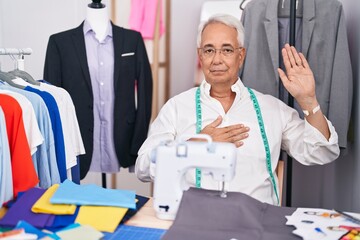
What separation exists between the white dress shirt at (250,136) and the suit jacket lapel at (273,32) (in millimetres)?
582

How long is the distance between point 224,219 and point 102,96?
1653 mm

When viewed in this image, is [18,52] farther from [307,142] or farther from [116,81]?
[307,142]

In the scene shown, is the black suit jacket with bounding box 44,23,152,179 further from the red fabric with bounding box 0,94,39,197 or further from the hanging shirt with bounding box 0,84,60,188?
the red fabric with bounding box 0,94,39,197

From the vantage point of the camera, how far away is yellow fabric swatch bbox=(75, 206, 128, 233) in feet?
4.54

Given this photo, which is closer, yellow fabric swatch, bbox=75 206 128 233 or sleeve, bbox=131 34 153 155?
yellow fabric swatch, bbox=75 206 128 233

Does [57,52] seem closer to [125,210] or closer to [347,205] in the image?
[125,210]

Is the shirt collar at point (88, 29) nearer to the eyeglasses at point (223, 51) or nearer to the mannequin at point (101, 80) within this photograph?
the mannequin at point (101, 80)

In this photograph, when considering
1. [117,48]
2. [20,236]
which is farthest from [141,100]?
[20,236]

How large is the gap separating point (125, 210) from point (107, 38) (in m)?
1.64

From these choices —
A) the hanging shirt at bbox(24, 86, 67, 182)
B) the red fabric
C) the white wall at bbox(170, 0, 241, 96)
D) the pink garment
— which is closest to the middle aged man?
the hanging shirt at bbox(24, 86, 67, 182)

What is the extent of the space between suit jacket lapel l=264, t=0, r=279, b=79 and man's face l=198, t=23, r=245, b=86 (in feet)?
2.02

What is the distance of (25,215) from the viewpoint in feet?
4.65

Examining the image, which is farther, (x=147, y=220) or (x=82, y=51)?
(x=82, y=51)

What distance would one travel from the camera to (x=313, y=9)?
2725 mm
